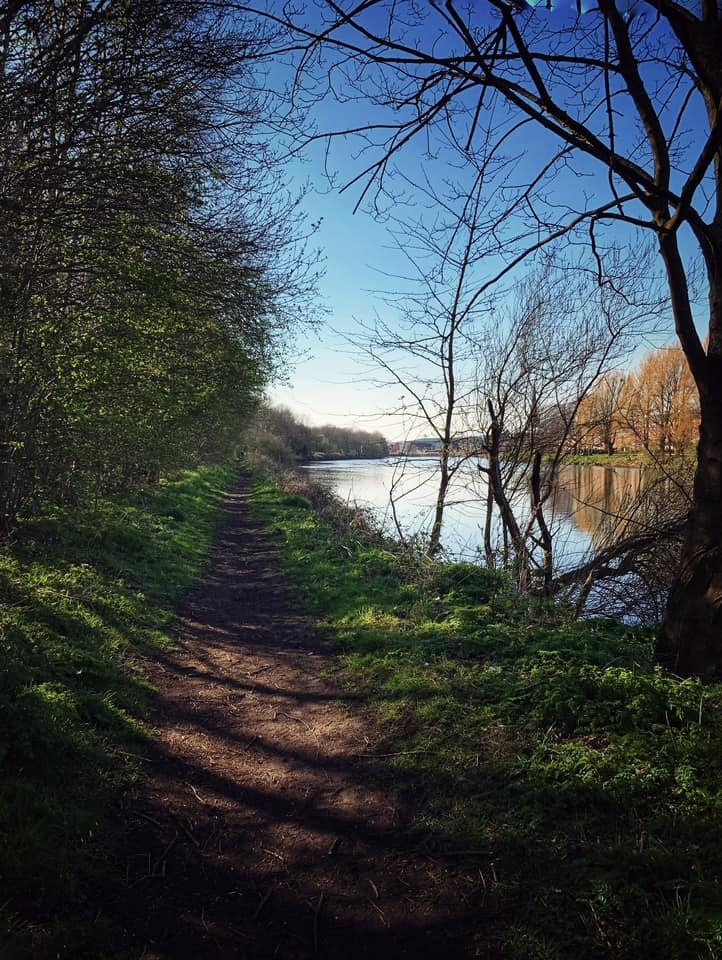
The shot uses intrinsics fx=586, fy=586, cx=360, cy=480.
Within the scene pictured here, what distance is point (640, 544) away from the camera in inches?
316

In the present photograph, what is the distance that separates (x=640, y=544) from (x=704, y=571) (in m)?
3.94

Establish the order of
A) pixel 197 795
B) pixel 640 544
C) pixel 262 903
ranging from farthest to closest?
pixel 640 544
pixel 197 795
pixel 262 903

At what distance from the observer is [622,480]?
9617 mm

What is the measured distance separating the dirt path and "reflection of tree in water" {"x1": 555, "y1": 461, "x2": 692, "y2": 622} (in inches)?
185

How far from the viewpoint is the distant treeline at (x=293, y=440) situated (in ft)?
143

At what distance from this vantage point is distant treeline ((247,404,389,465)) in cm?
4359

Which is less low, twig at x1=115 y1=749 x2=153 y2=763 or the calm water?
the calm water

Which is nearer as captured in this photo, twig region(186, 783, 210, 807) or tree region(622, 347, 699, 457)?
twig region(186, 783, 210, 807)

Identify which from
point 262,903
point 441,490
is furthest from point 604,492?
point 262,903

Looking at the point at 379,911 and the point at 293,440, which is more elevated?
the point at 293,440

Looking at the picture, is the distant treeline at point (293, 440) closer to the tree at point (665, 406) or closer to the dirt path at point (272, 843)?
the tree at point (665, 406)

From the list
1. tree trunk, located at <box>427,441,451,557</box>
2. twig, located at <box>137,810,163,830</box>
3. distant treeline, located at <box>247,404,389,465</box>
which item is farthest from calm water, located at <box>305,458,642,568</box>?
distant treeline, located at <box>247,404,389,465</box>

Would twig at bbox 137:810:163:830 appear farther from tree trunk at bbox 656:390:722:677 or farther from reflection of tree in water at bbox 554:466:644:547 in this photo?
reflection of tree in water at bbox 554:466:644:547

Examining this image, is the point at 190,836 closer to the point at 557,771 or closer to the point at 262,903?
the point at 262,903
